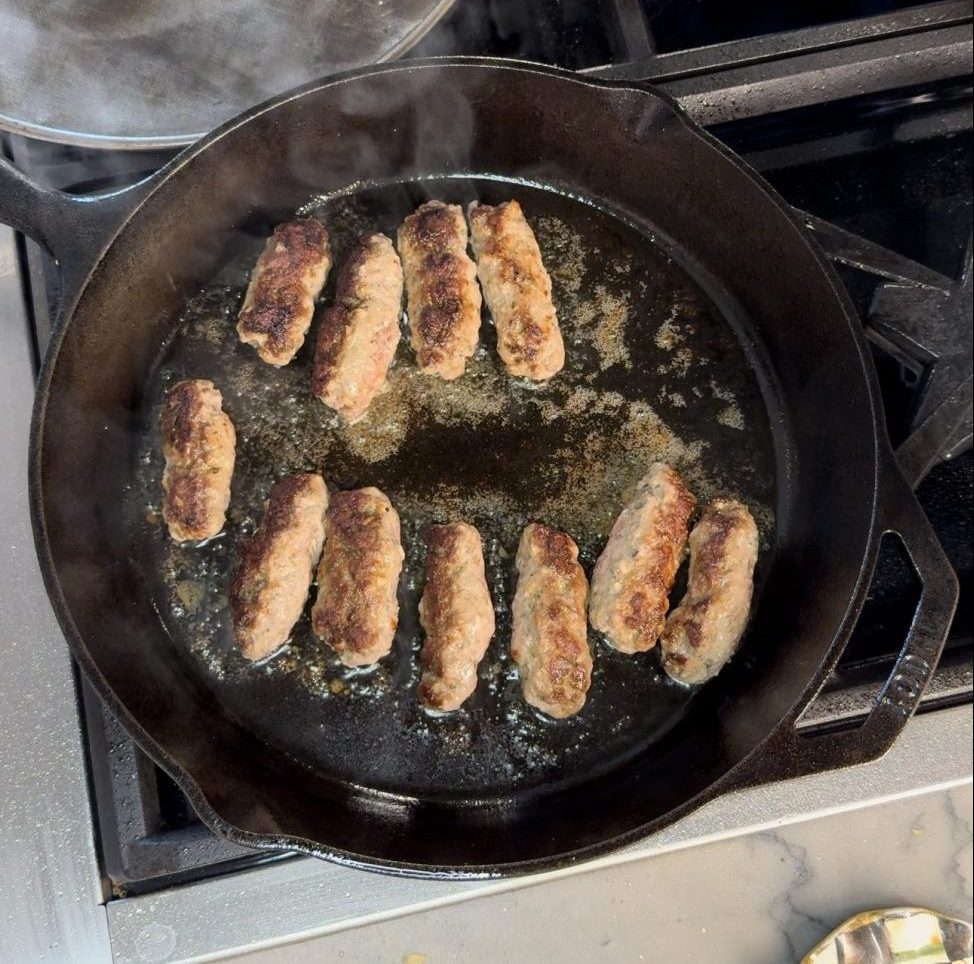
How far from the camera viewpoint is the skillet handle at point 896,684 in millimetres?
1646

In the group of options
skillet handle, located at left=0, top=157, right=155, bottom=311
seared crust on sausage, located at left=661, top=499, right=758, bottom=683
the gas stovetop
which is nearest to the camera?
skillet handle, located at left=0, top=157, right=155, bottom=311

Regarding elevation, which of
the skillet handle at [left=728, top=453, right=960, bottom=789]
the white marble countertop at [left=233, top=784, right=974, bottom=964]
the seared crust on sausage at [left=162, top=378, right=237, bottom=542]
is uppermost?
the seared crust on sausage at [left=162, top=378, right=237, bottom=542]

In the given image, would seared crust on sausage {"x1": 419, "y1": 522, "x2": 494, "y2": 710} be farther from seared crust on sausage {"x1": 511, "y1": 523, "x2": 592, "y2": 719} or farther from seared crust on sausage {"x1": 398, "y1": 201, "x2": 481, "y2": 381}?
seared crust on sausage {"x1": 398, "y1": 201, "x2": 481, "y2": 381}

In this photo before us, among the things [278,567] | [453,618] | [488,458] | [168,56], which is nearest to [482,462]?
[488,458]

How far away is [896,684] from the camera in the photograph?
1.68 m

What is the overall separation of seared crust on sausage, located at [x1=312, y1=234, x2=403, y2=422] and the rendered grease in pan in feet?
0.17

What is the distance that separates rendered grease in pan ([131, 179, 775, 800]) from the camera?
6.20 ft

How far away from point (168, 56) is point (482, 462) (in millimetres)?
1046

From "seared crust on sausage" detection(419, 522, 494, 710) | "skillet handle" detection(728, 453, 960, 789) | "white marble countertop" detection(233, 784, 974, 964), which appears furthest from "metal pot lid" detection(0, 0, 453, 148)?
"white marble countertop" detection(233, 784, 974, 964)

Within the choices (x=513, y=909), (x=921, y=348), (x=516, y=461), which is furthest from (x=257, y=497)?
(x=921, y=348)

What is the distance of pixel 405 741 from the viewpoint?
189cm

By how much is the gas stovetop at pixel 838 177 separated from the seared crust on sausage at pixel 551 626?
1.64 ft

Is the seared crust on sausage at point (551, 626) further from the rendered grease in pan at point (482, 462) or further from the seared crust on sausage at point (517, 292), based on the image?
the seared crust on sausage at point (517, 292)

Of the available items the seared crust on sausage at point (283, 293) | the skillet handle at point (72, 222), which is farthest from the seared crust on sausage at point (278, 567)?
the skillet handle at point (72, 222)
